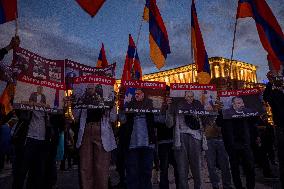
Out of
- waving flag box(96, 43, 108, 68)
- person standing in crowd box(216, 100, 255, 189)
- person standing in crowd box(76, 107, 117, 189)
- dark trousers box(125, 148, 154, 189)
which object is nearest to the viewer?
person standing in crowd box(76, 107, 117, 189)

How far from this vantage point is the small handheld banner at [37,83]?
20.7 ft

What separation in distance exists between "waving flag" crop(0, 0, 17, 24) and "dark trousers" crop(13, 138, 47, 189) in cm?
276

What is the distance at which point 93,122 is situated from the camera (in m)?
6.19

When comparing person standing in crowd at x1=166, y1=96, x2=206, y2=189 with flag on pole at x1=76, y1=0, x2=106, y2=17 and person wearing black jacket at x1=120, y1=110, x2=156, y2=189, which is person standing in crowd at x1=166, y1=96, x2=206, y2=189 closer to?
person wearing black jacket at x1=120, y1=110, x2=156, y2=189

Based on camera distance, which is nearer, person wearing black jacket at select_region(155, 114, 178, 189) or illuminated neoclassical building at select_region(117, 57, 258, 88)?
person wearing black jacket at select_region(155, 114, 178, 189)

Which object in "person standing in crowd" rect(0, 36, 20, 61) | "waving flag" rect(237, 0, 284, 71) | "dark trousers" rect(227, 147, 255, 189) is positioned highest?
"waving flag" rect(237, 0, 284, 71)

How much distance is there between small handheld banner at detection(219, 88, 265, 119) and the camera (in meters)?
7.65

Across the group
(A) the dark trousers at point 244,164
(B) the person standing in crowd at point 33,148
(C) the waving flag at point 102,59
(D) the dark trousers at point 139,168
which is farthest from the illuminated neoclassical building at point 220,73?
(D) the dark trousers at point 139,168

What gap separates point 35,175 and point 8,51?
2.63 metres

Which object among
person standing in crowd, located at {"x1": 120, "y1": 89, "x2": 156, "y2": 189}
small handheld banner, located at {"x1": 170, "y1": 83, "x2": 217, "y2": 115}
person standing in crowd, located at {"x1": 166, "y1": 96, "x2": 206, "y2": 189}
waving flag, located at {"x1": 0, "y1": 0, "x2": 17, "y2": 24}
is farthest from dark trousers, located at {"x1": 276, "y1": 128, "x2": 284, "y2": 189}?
waving flag, located at {"x1": 0, "y1": 0, "x2": 17, "y2": 24}

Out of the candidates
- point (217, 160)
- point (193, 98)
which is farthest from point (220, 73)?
point (193, 98)

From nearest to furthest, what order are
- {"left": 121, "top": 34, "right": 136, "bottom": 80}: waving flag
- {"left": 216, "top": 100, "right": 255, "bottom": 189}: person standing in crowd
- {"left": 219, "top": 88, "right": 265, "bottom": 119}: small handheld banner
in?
1. {"left": 216, "top": 100, "right": 255, "bottom": 189}: person standing in crowd
2. {"left": 219, "top": 88, "right": 265, "bottom": 119}: small handheld banner
3. {"left": 121, "top": 34, "right": 136, "bottom": 80}: waving flag

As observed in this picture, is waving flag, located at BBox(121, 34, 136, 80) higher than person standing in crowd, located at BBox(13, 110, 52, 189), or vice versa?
waving flag, located at BBox(121, 34, 136, 80)

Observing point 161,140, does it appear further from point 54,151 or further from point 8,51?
point 8,51
